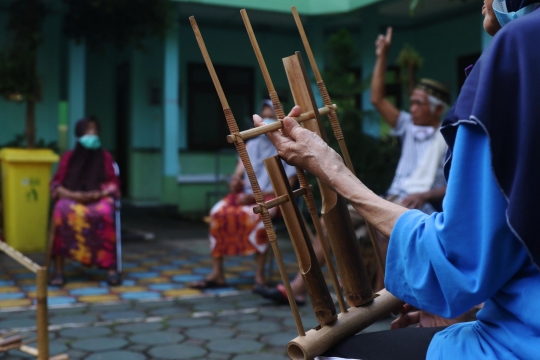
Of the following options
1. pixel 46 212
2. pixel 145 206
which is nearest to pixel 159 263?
pixel 46 212

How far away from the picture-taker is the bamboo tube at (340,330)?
5.06 ft

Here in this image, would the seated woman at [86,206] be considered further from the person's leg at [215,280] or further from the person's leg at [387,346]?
the person's leg at [387,346]

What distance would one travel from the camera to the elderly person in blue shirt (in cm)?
119

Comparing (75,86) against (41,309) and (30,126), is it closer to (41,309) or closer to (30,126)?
(30,126)

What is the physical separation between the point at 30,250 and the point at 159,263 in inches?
65.6

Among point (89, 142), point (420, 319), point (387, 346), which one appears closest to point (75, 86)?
point (89, 142)

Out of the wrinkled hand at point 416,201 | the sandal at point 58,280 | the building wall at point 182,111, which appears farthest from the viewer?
the building wall at point 182,111

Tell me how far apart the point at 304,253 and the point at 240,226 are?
166 inches

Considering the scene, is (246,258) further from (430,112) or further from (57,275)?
(430,112)

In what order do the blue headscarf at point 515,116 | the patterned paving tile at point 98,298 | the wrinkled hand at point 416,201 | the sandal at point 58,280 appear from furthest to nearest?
the sandal at point 58,280, the patterned paving tile at point 98,298, the wrinkled hand at point 416,201, the blue headscarf at point 515,116

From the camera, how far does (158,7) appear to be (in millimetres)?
8508

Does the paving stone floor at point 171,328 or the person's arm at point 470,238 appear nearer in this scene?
the person's arm at point 470,238

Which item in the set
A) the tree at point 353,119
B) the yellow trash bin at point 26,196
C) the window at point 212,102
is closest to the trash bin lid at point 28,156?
the yellow trash bin at point 26,196

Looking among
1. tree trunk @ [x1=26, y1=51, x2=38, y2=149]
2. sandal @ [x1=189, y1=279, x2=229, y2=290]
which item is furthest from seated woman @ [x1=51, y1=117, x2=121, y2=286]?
tree trunk @ [x1=26, y1=51, x2=38, y2=149]
